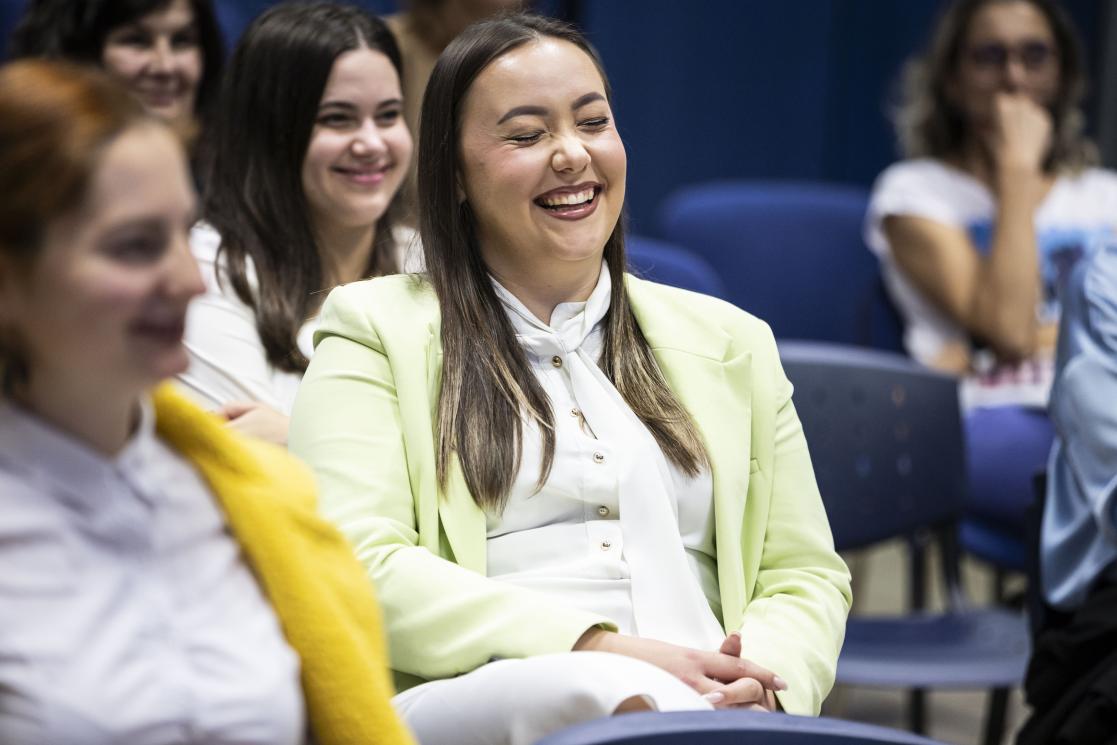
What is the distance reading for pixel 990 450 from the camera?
10.8 feet

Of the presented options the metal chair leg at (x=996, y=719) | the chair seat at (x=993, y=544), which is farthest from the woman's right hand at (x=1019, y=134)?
the metal chair leg at (x=996, y=719)

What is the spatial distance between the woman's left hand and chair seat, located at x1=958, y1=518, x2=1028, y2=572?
4.97ft

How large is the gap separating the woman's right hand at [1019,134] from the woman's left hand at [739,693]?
2.32 meters

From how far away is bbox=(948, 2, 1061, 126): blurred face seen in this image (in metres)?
3.81

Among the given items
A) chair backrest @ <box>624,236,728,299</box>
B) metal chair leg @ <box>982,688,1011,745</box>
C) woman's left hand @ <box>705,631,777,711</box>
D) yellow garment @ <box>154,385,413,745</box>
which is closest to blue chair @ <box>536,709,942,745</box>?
yellow garment @ <box>154,385,413,745</box>

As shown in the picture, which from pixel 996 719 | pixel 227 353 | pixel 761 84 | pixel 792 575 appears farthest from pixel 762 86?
pixel 792 575

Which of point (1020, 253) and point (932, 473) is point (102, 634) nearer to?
point (932, 473)

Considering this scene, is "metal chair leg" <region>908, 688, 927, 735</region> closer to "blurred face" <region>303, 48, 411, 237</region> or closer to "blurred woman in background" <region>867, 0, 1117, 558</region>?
"blurred woman in background" <region>867, 0, 1117, 558</region>

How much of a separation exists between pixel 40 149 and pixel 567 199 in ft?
2.96

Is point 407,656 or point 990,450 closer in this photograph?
point 407,656

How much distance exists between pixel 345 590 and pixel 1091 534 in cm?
137

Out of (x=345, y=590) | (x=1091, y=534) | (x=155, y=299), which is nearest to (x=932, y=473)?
(x=1091, y=534)

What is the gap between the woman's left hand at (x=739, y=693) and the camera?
1636 mm

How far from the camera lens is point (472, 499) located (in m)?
1.78
